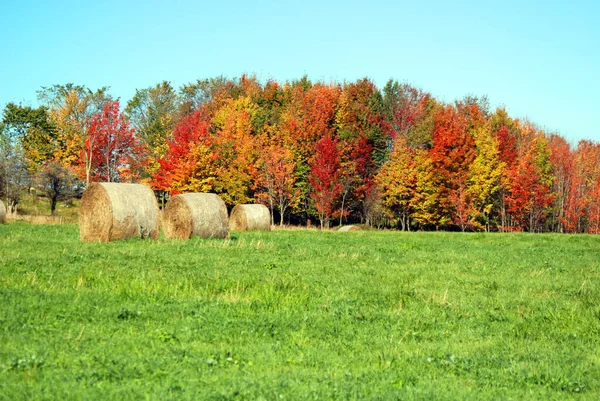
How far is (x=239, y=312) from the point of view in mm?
10883

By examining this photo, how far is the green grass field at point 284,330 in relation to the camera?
725cm

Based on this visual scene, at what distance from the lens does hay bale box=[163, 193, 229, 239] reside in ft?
86.9

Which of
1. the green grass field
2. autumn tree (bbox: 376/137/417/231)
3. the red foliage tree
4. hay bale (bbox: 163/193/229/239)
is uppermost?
the red foliage tree

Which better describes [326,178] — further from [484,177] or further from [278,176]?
[484,177]

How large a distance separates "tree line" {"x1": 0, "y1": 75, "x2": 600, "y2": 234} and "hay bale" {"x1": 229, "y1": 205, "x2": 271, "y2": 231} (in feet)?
74.6

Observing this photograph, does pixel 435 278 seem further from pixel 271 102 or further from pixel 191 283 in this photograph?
pixel 271 102

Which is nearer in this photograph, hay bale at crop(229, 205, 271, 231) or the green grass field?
the green grass field

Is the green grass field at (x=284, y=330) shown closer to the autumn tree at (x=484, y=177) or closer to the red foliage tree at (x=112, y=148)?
the autumn tree at (x=484, y=177)

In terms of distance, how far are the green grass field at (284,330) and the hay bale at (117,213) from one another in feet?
17.1

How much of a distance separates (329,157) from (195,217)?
3899 cm

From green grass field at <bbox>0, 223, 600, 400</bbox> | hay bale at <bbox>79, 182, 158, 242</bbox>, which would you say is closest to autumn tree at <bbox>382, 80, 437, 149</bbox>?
hay bale at <bbox>79, 182, 158, 242</bbox>

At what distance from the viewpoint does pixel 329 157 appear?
211 feet

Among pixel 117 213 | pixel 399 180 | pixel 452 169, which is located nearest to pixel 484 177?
pixel 452 169

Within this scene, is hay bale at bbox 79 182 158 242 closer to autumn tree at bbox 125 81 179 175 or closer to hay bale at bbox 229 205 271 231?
hay bale at bbox 229 205 271 231
